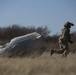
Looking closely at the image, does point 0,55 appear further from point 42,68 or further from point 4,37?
point 4,37

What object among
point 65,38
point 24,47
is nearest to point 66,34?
point 65,38

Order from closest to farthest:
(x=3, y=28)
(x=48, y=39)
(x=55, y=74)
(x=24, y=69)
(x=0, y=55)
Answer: (x=55, y=74)
(x=24, y=69)
(x=0, y=55)
(x=48, y=39)
(x=3, y=28)

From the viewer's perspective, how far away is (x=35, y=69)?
8258 millimetres

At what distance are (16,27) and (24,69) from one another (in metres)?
32.8

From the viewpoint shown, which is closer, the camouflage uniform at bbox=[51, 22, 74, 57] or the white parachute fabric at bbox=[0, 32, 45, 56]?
the camouflage uniform at bbox=[51, 22, 74, 57]

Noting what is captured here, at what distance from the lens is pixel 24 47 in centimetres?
1376

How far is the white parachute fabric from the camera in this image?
1358 centimetres

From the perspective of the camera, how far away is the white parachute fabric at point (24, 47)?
44.5 ft

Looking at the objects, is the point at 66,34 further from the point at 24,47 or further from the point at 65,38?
the point at 24,47

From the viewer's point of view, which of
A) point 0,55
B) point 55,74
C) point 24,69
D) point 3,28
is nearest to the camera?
point 55,74

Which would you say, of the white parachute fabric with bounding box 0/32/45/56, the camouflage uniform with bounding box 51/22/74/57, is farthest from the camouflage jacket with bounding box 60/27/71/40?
the white parachute fabric with bounding box 0/32/45/56

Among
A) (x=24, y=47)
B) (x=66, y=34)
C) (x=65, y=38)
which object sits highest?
(x=66, y=34)

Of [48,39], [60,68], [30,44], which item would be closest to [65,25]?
[30,44]

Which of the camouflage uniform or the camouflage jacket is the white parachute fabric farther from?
the camouflage jacket
